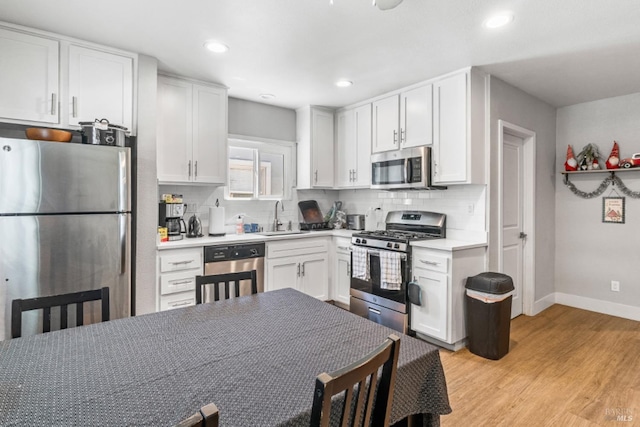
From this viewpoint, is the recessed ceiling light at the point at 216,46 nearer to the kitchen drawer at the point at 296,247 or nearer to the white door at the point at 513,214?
the kitchen drawer at the point at 296,247

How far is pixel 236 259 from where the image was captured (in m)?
3.36

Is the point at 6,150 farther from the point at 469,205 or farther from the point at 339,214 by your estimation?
the point at 469,205

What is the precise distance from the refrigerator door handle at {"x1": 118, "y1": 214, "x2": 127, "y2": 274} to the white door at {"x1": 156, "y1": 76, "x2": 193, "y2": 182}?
770 millimetres

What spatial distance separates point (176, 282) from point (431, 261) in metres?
2.26

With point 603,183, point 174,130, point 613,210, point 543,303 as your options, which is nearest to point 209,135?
point 174,130

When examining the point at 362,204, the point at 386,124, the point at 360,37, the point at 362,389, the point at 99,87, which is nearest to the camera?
the point at 362,389

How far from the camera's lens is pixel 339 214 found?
468cm

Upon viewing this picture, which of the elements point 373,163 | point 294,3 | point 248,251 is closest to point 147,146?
point 248,251

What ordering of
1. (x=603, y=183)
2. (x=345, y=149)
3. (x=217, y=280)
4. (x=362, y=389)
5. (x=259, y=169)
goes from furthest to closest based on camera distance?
(x=345, y=149) → (x=259, y=169) → (x=603, y=183) → (x=217, y=280) → (x=362, y=389)

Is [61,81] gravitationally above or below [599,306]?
above

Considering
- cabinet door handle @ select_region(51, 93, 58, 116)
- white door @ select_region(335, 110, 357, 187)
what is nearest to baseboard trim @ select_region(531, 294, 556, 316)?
white door @ select_region(335, 110, 357, 187)

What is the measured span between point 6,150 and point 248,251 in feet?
6.45

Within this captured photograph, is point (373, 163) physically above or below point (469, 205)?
above

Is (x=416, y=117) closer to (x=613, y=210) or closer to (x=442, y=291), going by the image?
(x=442, y=291)
